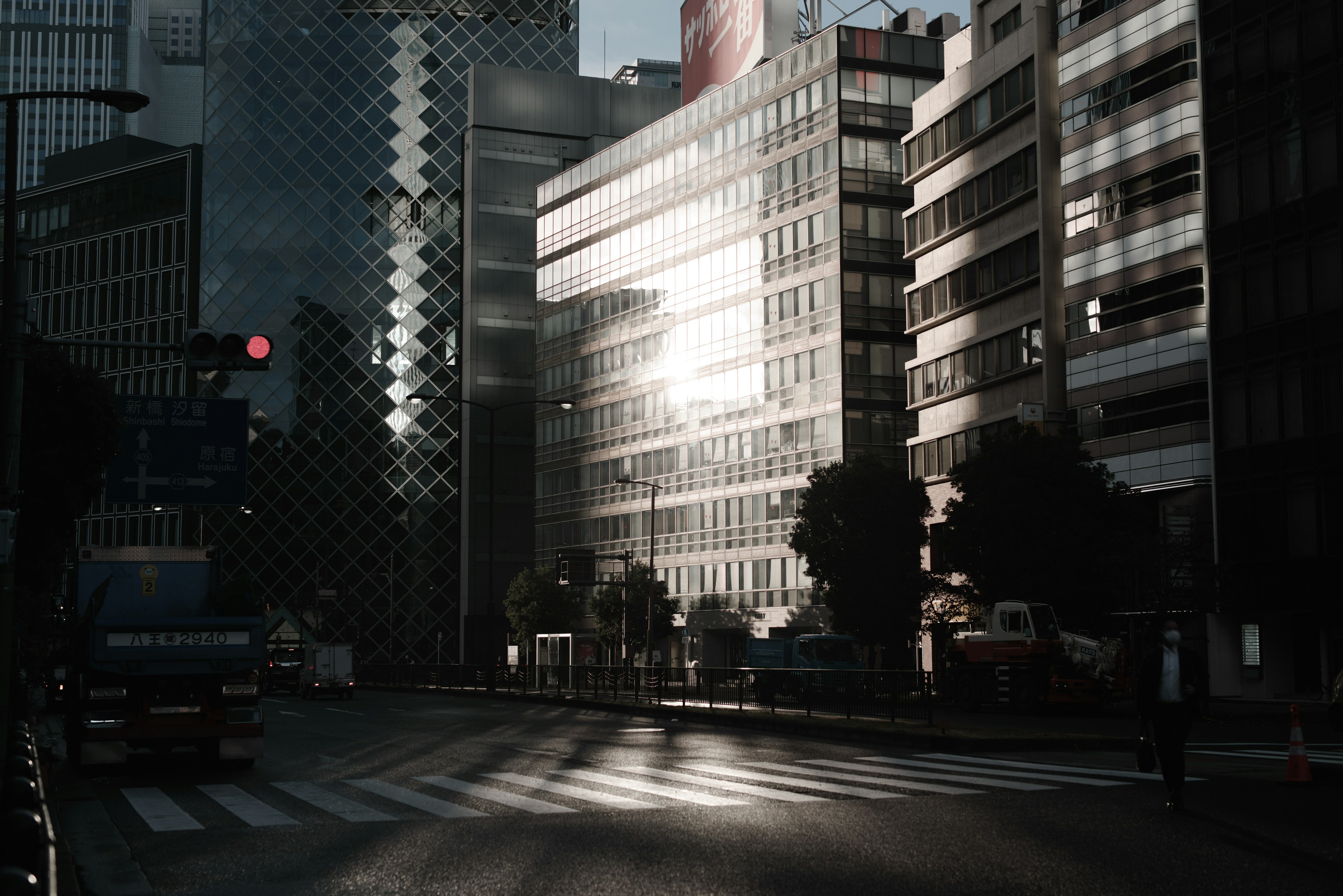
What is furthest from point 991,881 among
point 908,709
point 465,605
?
point 465,605

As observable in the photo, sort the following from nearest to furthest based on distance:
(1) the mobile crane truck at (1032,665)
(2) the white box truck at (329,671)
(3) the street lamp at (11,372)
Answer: (3) the street lamp at (11,372), (1) the mobile crane truck at (1032,665), (2) the white box truck at (329,671)

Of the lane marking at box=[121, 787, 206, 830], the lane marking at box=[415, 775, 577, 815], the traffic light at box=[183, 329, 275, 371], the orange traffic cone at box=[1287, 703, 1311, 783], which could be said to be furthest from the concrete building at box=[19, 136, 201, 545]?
the orange traffic cone at box=[1287, 703, 1311, 783]

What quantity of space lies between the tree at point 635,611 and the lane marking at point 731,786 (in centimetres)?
5411

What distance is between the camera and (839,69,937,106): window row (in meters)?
68.5

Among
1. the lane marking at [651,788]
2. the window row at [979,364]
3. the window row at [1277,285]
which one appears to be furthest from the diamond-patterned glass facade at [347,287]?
the lane marking at [651,788]

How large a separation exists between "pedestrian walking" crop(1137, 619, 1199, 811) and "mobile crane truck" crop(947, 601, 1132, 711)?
21.9 metres

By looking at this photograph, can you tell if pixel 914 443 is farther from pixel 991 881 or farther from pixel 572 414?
pixel 991 881

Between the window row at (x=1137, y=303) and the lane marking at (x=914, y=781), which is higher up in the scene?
the window row at (x=1137, y=303)

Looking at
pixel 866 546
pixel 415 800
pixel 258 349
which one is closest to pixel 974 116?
pixel 866 546

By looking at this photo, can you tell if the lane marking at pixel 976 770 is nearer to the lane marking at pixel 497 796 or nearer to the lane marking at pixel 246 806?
the lane marking at pixel 497 796

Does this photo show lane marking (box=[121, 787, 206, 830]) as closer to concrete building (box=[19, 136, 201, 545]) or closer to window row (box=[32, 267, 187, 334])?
concrete building (box=[19, 136, 201, 545])

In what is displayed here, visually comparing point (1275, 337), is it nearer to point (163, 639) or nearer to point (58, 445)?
point (58, 445)

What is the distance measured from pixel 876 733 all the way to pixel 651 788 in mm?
9707

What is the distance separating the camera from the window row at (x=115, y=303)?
388 feet
